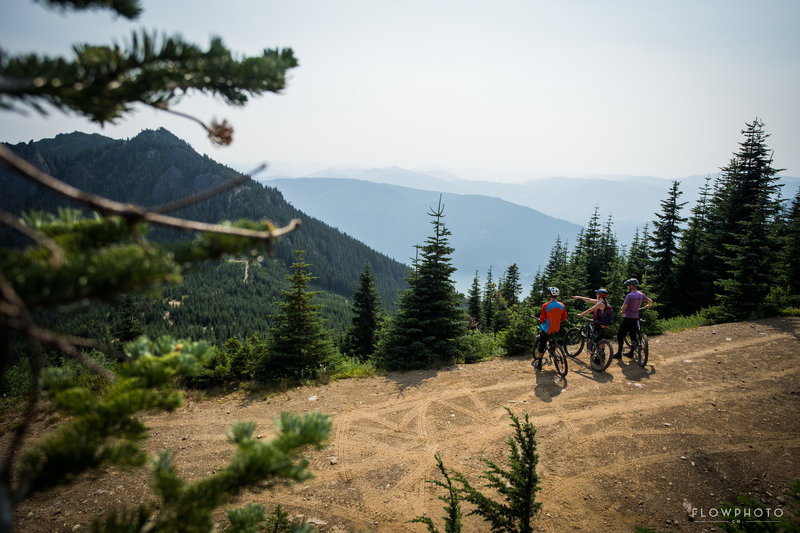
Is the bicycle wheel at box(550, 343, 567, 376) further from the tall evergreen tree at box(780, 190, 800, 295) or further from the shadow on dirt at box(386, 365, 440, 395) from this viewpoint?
the tall evergreen tree at box(780, 190, 800, 295)

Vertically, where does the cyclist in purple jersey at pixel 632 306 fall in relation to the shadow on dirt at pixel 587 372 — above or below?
above

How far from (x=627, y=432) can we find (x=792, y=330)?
10.9 metres

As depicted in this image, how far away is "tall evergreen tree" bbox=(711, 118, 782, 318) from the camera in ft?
54.0

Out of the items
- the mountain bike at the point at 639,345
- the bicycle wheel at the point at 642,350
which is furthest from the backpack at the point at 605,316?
the bicycle wheel at the point at 642,350

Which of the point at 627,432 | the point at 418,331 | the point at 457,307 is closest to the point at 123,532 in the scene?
the point at 627,432

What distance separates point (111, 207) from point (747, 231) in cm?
2463

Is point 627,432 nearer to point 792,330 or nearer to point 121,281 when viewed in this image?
point 121,281

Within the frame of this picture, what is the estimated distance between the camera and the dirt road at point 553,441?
19.2 ft

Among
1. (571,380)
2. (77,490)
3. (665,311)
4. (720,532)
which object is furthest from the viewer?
(665,311)

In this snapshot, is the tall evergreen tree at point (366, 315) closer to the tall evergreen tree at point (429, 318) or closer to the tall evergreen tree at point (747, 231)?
the tall evergreen tree at point (429, 318)

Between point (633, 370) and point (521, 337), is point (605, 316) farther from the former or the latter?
point (521, 337)

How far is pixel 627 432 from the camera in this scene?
7.62 m

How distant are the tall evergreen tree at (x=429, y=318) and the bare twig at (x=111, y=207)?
11881 mm

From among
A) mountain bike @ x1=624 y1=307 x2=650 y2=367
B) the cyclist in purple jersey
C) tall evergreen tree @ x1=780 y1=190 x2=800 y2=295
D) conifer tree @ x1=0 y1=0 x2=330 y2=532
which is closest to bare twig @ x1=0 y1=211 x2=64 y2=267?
conifer tree @ x1=0 y1=0 x2=330 y2=532
